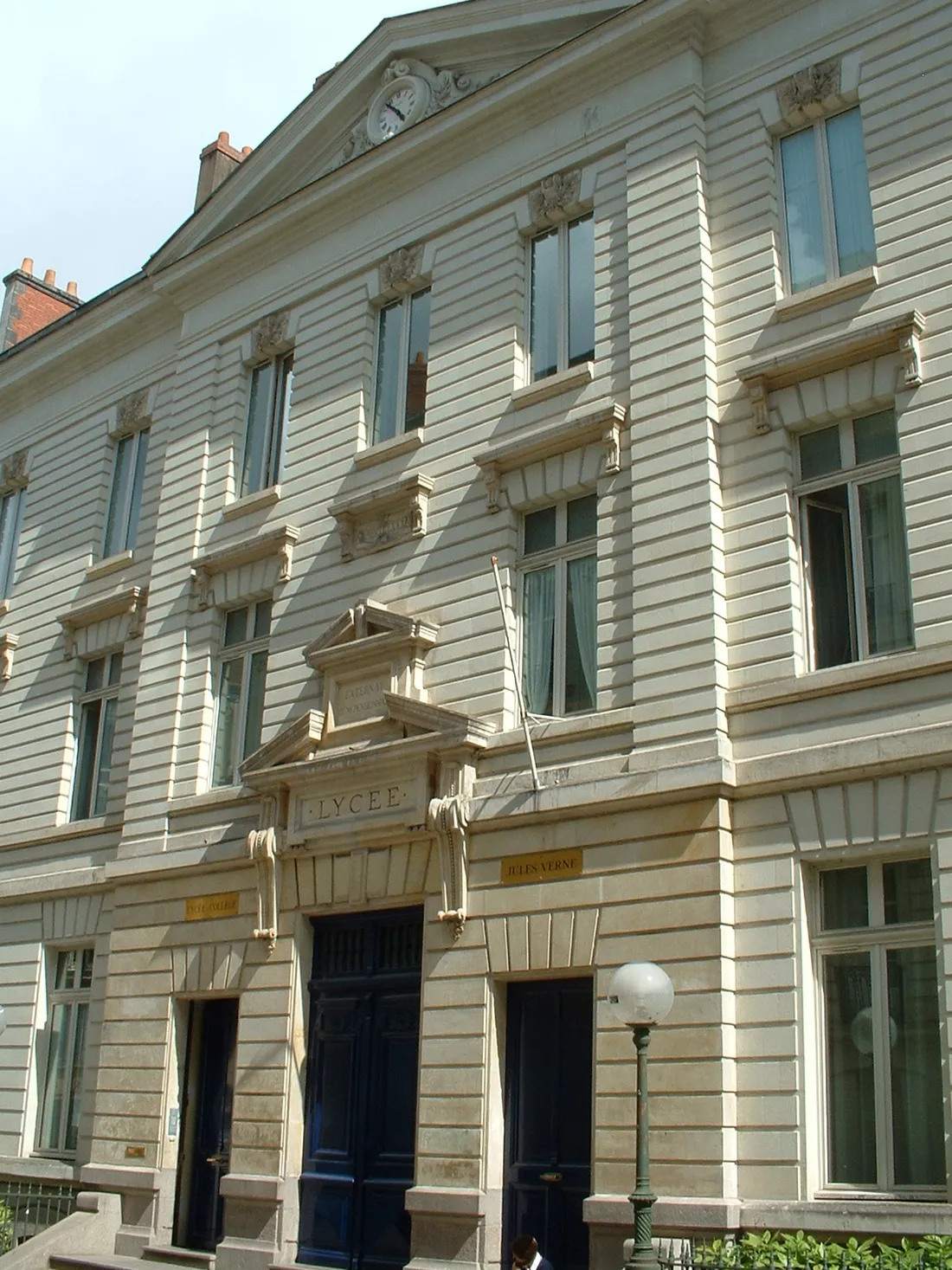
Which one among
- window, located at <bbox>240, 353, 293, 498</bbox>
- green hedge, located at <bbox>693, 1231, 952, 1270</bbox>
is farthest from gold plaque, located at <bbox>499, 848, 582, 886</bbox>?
window, located at <bbox>240, 353, 293, 498</bbox>

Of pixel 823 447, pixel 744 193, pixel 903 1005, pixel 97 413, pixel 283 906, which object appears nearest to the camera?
pixel 903 1005

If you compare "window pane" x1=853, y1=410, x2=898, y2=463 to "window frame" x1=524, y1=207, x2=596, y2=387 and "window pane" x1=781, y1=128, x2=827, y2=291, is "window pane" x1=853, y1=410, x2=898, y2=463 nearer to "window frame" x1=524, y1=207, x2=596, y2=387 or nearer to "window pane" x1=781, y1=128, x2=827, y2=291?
"window pane" x1=781, y1=128, x2=827, y2=291

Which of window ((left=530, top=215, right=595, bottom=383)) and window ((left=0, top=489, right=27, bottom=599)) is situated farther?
window ((left=0, top=489, right=27, bottom=599))

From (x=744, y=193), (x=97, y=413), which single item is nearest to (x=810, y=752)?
(x=744, y=193)

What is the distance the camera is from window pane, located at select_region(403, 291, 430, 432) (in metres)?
21.0

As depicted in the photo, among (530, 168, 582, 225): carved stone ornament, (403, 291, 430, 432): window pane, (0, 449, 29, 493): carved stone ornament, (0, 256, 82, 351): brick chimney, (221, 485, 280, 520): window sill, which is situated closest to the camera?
(530, 168, 582, 225): carved stone ornament

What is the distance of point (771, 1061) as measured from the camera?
47.1 feet

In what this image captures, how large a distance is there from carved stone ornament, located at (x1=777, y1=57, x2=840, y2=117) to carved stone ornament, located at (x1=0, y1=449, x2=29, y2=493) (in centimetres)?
1734

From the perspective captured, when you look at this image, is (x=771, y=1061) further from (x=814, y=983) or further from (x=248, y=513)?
(x=248, y=513)

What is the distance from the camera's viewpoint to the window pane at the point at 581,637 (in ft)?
57.3

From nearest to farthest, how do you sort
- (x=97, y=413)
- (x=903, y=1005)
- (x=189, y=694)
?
(x=903, y=1005)
(x=189, y=694)
(x=97, y=413)

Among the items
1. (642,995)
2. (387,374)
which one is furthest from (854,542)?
(387,374)

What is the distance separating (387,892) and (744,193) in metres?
9.64

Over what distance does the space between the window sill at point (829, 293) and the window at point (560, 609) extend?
331 cm
